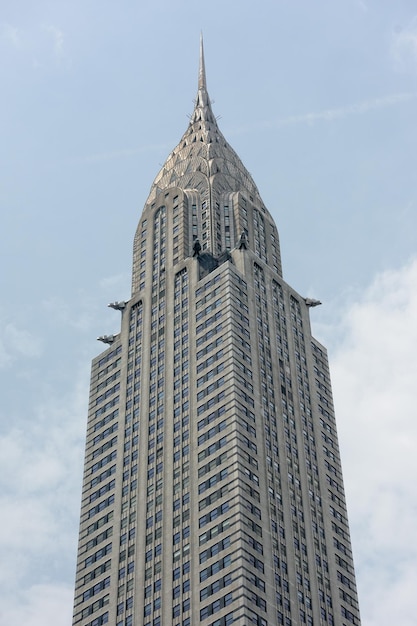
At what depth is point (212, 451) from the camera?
153500 millimetres

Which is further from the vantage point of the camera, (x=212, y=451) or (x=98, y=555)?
(x=98, y=555)

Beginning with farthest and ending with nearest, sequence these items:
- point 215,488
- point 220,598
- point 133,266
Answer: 1. point 133,266
2. point 215,488
3. point 220,598

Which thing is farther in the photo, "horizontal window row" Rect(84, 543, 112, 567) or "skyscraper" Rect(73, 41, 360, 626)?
"horizontal window row" Rect(84, 543, 112, 567)

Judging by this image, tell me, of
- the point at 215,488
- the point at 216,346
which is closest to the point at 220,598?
the point at 215,488

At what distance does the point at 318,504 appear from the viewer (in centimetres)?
16162

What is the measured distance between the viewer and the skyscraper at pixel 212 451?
473 ft

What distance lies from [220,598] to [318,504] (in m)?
28.4

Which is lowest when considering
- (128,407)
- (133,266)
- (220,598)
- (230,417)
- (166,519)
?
(220,598)

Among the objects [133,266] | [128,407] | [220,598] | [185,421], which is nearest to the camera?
[220,598]

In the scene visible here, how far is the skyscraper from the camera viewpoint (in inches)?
5679

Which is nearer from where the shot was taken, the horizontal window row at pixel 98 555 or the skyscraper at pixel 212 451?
the skyscraper at pixel 212 451

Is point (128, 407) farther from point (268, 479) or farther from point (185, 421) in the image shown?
point (268, 479)

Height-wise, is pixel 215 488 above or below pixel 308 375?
below

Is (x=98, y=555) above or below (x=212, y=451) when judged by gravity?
below
